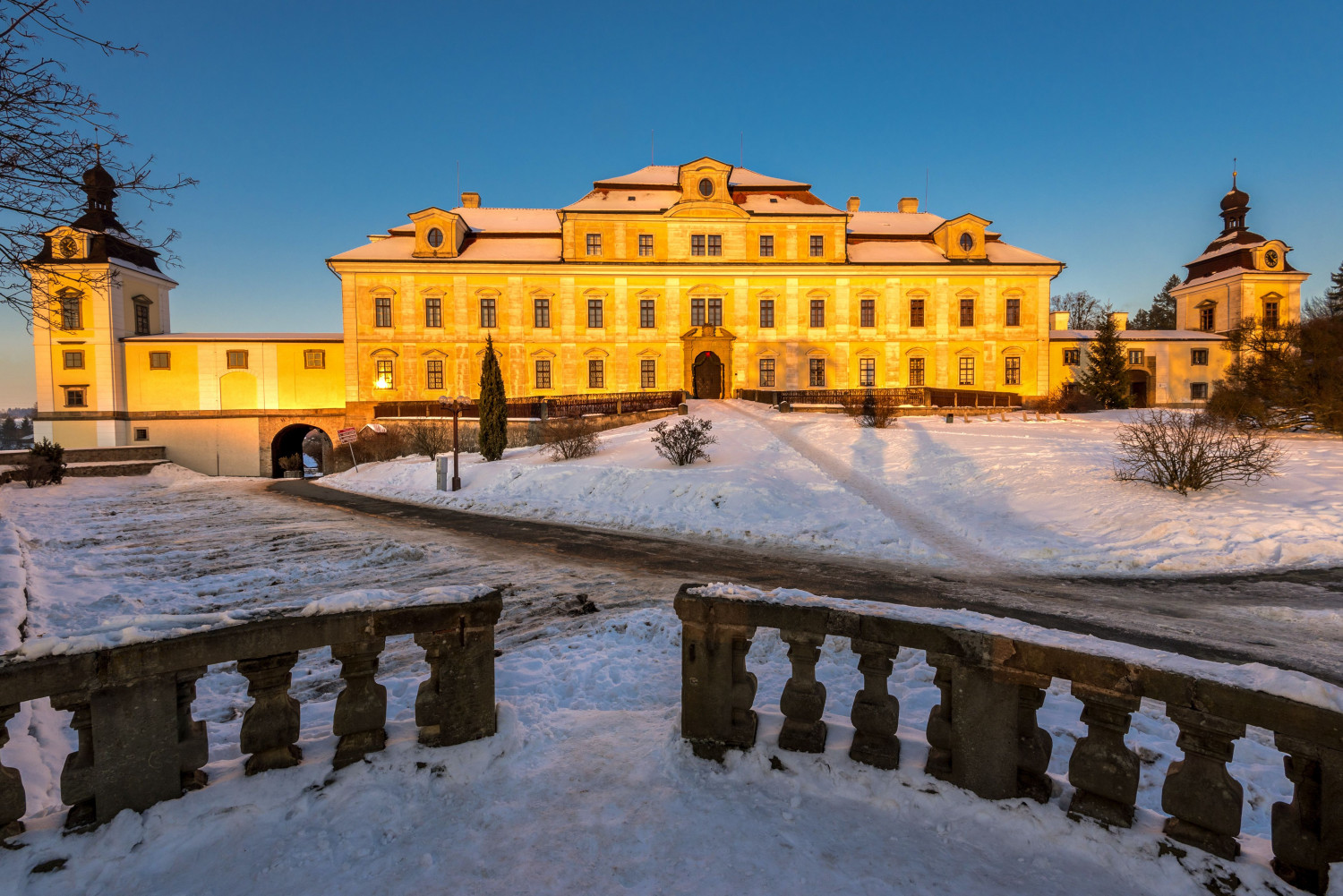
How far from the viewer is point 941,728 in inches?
128

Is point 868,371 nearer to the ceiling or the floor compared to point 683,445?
nearer to the ceiling

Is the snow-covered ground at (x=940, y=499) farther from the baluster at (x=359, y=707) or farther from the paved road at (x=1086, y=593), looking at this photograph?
the baluster at (x=359, y=707)

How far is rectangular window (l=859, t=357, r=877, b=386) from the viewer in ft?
137

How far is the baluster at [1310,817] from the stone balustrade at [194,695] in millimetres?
3647

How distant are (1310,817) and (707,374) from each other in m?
39.6

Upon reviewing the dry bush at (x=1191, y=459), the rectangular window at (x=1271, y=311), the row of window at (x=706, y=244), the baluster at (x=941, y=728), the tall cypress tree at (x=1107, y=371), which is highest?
the row of window at (x=706, y=244)

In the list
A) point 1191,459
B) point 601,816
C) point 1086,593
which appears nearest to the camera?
point 601,816

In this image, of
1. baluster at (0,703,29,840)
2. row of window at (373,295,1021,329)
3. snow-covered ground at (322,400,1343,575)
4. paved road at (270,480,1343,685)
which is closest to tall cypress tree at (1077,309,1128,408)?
row of window at (373,295,1021,329)

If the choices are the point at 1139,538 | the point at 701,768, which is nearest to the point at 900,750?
the point at 701,768

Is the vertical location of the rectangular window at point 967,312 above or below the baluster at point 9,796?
above

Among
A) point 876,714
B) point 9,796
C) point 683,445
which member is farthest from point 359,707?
point 683,445

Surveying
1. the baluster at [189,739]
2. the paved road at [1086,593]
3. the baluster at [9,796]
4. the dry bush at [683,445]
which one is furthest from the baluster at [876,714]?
the dry bush at [683,445]

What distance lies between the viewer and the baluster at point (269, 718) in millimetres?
3223

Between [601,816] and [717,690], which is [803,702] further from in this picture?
[601,816]
